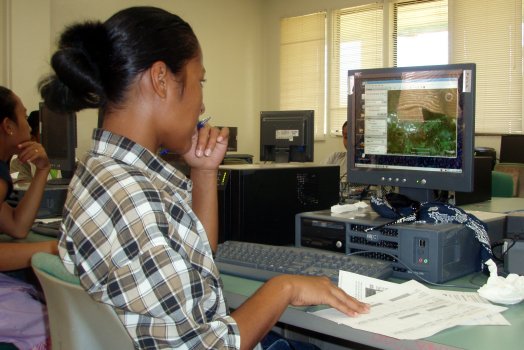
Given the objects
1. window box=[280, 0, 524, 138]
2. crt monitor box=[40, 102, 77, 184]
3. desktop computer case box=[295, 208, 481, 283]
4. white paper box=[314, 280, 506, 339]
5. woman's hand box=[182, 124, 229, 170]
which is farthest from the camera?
window box=[280, 0, 524, 138]

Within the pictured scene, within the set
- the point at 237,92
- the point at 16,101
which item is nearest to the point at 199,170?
the point at 16,101

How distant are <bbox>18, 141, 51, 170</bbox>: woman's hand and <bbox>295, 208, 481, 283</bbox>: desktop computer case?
121 cm

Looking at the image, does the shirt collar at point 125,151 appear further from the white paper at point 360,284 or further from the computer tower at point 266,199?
the computer tower at point 266,199

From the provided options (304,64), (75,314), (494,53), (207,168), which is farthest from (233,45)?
(75,314)

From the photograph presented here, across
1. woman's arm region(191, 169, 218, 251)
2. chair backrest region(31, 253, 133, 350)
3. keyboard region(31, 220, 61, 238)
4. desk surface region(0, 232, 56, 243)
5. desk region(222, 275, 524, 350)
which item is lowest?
desk surface region(0, 232, 56, 243)

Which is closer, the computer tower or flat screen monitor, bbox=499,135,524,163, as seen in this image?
the computer tower

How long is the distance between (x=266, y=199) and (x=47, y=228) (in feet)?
3.12

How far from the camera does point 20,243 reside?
1.71 metres

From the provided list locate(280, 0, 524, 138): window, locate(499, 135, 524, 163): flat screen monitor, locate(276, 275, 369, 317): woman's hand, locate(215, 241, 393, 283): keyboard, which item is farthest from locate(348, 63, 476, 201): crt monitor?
locate(280, 0, 524, 138): window

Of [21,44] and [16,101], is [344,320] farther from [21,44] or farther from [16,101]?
[21,44]

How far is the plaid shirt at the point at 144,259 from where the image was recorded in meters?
0.78

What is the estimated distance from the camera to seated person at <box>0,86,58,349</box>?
1.57 metres

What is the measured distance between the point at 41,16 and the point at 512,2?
4.46 meters

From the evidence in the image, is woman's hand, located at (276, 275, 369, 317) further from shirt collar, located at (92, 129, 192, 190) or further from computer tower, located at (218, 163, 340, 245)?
computer tower, located at (218, 163, 340, 245)
